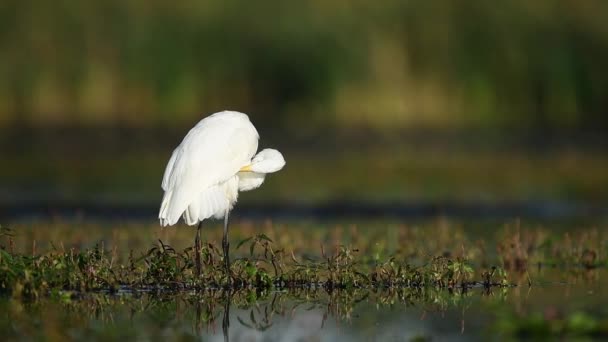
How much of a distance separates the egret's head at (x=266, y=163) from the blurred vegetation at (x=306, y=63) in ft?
43.2

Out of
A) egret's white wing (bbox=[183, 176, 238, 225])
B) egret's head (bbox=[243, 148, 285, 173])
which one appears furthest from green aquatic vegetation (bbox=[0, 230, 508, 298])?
egret's head (bbox=[243, 148, 285, 173])

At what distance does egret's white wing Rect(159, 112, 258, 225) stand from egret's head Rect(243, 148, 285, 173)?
6cm

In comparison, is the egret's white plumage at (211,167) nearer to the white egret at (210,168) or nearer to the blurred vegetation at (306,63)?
the white egret at (210,168)

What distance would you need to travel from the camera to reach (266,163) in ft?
33.8

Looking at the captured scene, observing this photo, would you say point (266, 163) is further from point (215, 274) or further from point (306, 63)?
point (306, 63)

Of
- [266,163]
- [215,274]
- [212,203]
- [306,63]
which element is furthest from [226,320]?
[306,63]

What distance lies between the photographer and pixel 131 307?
8.75 metres

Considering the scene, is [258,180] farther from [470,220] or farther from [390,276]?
[470,220]

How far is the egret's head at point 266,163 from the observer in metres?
10.3

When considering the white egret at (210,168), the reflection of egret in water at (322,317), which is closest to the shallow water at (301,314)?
the reflection of egret in water at (322,317)

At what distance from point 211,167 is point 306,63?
46.6 ft

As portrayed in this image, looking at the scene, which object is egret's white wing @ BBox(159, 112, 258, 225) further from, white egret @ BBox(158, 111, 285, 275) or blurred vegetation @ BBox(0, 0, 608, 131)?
blurred vegetation @ BBox(0, 0, 608, 131)

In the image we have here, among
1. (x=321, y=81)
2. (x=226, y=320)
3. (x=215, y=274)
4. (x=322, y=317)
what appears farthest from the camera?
(x=321, y=81)

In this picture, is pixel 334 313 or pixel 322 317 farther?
pixel 334 313
